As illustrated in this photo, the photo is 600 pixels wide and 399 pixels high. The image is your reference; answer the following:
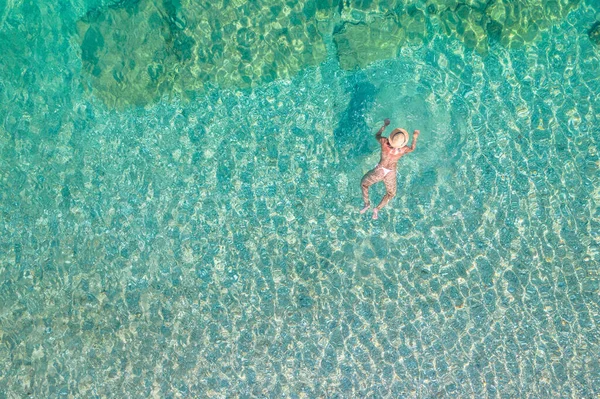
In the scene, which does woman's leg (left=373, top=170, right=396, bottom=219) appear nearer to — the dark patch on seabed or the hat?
the hat

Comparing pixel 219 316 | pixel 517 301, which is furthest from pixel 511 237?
pixel 219 316

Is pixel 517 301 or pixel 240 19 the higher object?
pixel 240 19

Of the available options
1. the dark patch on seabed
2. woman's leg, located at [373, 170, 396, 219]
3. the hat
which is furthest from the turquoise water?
the hat

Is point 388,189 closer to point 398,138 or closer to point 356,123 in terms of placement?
point 398,138

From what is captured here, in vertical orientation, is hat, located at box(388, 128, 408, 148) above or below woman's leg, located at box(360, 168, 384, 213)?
above

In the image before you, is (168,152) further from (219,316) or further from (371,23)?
(371,23)

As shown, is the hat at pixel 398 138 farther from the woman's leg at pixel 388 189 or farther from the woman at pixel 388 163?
the woman's leg at pixel 388 189
